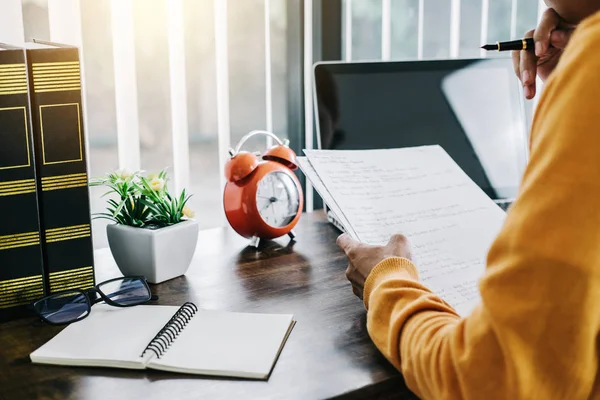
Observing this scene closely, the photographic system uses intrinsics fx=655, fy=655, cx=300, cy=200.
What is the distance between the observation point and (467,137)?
1.46m

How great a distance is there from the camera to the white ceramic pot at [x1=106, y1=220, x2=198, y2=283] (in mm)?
1043

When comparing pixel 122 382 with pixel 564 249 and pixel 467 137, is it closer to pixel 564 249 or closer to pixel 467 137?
pixel 564 249

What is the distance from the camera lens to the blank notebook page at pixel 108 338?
0.77 m

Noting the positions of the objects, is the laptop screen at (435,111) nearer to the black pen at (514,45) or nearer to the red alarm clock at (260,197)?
the red alarm clock at (260,197)

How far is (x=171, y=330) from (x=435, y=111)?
84 centimetres

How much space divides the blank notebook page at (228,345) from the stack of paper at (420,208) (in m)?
0.20

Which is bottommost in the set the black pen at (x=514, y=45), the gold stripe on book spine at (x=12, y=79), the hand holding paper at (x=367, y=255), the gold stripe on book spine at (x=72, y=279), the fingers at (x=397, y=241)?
the gold stripe on book spine at (x=72, y=279)

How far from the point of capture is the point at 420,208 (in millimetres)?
1080

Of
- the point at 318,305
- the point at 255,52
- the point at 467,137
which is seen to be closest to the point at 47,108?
the point at 318,305

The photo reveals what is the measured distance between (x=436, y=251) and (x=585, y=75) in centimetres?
52

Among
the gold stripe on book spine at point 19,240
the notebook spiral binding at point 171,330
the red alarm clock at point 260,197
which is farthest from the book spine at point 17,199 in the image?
the red alarm clock at point 260,197

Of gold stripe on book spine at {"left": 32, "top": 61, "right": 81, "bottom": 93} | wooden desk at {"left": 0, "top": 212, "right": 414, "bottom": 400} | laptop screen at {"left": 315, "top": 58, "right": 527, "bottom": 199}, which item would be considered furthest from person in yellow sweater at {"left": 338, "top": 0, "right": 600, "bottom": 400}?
laptop screen at {"left": 315, "top": 58, "right": 527, "bottom": 199}

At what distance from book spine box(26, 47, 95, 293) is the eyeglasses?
0.03 meters

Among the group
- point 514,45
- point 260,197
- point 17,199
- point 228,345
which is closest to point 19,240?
point 17,199
